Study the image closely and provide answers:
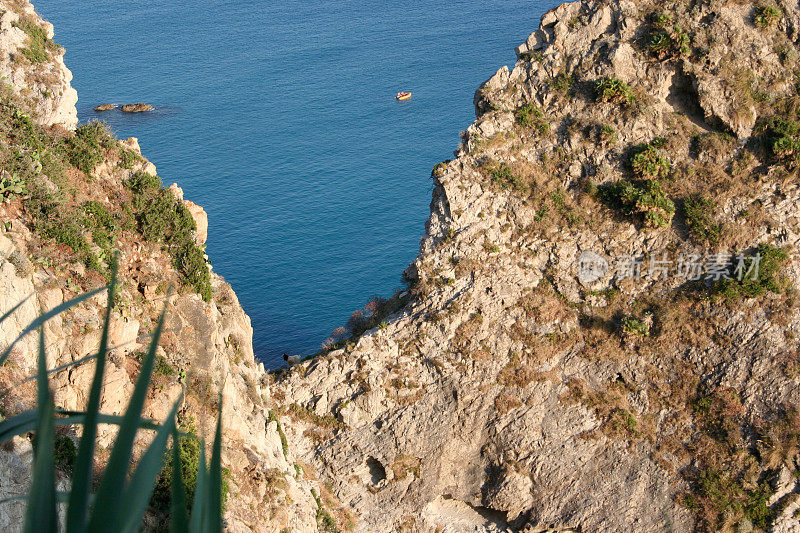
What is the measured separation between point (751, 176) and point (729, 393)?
10.1 m

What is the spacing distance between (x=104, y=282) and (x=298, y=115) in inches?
2668

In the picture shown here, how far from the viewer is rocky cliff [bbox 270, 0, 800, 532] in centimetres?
2872

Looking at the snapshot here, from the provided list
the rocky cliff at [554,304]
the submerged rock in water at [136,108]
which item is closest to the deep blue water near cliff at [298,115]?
the submerged rock in water at [136,108]

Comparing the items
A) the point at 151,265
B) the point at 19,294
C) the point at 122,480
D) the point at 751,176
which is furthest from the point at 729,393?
the point at 122,480

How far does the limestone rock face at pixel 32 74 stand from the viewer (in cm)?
2781

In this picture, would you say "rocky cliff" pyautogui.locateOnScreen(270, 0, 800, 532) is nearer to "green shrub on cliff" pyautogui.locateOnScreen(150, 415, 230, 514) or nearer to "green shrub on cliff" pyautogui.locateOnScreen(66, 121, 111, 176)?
"green shrub on cliff" pyautogui.locateOnScreen(150, 415, 230, 514)

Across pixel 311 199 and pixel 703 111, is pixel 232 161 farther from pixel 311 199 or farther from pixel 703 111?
pixel 703 111

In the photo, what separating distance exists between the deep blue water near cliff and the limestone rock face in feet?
82.7

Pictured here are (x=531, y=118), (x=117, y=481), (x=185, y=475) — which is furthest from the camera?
(x=531, y=118)

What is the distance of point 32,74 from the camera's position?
92.5 ft

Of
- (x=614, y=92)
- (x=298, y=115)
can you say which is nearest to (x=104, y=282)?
(x=614, y=92)

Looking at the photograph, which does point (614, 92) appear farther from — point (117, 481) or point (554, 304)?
point (117, 481)
